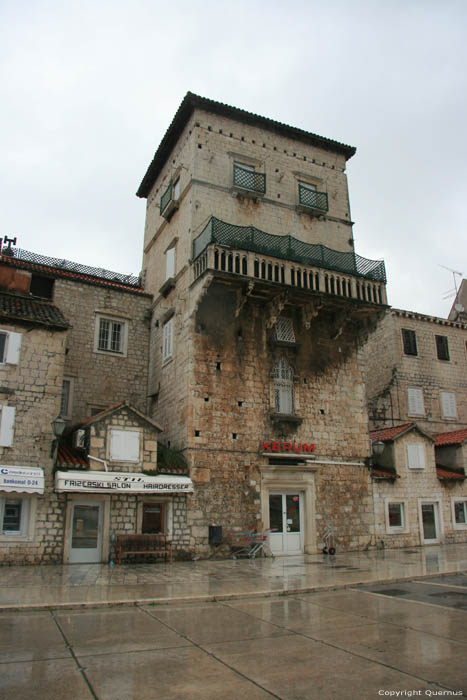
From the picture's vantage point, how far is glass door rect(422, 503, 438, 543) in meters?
22.0

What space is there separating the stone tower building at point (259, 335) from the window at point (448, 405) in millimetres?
10016

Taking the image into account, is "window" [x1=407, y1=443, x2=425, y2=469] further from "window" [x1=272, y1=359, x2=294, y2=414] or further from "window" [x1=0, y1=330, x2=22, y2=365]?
"window" [x1=0, y1=330, x2=22, y2=365]

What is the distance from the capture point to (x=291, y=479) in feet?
62.7

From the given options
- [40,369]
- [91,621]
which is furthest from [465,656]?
[40,369]

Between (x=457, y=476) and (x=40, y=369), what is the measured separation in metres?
18.1

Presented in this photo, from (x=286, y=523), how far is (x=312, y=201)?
1348cm

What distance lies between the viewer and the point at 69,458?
16.5m

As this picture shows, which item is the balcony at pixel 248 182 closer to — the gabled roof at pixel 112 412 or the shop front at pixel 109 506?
the gabled roof at pixel 112 412

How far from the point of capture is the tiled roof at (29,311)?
16344 millimetres

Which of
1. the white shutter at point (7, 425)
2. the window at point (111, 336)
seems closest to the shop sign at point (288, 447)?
the window at point (111, 336)

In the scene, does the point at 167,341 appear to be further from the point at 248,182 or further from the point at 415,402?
the point at 415,402

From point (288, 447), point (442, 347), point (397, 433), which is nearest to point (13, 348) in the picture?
point (288, 447)

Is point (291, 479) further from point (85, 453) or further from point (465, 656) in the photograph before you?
point (465, 656)

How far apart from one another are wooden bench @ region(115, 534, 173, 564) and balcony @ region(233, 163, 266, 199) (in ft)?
43.8
